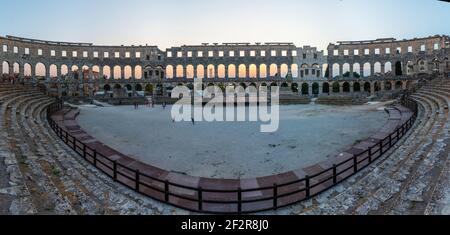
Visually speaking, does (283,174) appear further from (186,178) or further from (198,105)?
(198,105)

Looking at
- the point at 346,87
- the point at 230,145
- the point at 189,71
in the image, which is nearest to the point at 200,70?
the point at 189,71

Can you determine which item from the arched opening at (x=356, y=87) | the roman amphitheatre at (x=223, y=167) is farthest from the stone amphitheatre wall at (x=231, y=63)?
the roman amphitheatre at (x=223, y=167)

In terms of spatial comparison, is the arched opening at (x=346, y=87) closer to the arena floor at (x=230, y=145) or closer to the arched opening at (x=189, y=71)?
the arched opening at (x=189, y=71)

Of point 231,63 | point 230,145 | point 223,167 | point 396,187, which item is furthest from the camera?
point 231,63

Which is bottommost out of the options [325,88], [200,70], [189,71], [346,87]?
[346,87]

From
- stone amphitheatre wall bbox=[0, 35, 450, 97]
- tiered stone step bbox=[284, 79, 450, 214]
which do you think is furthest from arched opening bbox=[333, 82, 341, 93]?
tiered stone step bbox=[284, 79, 450, 214]

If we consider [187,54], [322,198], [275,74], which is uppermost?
[187,54]

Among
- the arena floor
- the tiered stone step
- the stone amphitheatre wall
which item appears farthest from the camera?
the stone amphitheatre wall

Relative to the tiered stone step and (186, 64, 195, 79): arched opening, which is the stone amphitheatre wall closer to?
(186, 64, 195, 79): arched opening

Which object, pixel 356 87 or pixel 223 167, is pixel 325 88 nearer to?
pixel 356 87

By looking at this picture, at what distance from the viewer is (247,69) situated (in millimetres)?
67188
